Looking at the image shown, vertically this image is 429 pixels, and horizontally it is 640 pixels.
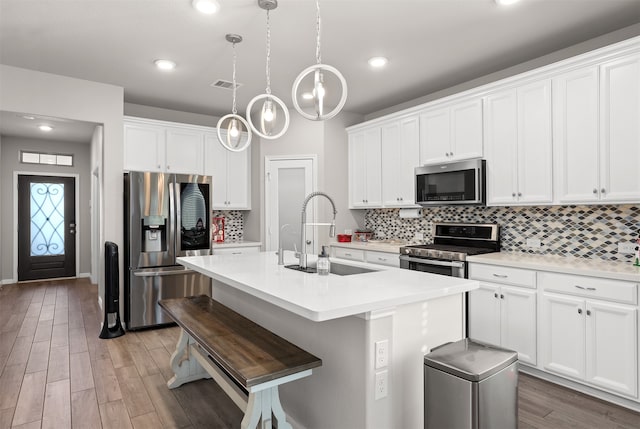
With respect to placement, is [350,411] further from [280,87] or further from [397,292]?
[280,87]

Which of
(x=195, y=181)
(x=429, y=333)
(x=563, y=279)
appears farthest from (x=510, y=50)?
(x=195, y=181)

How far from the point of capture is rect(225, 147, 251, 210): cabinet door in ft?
17.6

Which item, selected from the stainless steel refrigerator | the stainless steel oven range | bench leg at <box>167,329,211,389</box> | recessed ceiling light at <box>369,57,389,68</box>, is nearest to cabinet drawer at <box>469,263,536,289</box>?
the stainless steel oven range

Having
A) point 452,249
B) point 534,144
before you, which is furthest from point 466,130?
point 452,249

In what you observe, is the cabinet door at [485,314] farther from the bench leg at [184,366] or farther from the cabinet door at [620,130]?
the bench leg at [184,366]

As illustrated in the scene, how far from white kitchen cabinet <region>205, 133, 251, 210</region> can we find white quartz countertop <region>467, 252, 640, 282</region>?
3.31 meters

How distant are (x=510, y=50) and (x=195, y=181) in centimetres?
356

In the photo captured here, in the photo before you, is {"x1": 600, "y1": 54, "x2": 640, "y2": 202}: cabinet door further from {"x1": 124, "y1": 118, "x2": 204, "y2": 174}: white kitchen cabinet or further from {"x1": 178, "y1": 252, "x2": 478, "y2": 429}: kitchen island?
{"x1": 124, "y1": 118, "x2": 204, "y2": 174}: white kitchen cabinet

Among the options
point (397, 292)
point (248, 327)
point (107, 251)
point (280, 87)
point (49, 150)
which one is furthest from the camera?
point (49, 150)

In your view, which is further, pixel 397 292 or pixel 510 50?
pixel 510 50

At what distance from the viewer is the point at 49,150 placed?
23.4 ft

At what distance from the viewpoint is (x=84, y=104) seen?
4.09 metres

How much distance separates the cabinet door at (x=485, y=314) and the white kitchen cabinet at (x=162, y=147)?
3715 millimetres

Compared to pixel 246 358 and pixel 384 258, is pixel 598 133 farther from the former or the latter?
pixel 246 358
